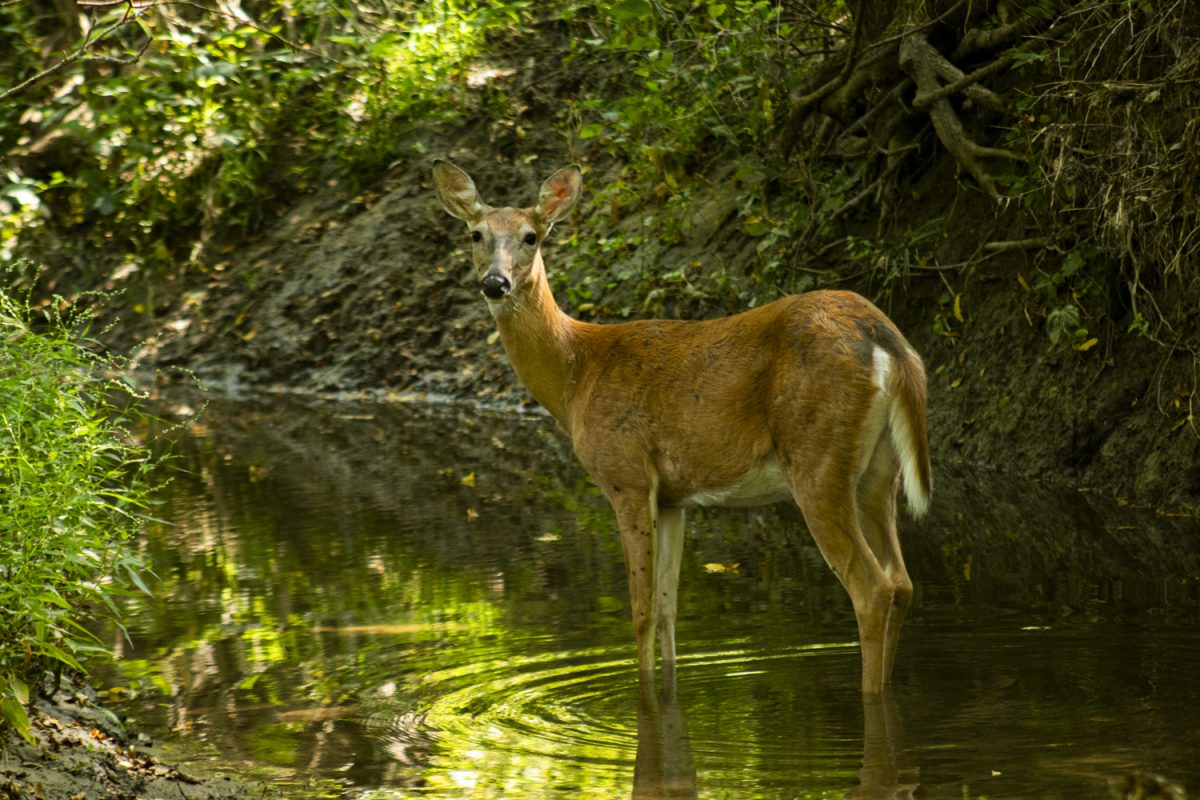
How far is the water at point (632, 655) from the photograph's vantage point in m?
5.38

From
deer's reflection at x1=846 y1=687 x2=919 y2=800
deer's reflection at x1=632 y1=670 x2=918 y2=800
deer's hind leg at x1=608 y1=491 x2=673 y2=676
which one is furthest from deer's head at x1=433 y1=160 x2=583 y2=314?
deer's reflection at x1=846 y1=687 x2=919 y2=800

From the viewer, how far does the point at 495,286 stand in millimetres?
7043

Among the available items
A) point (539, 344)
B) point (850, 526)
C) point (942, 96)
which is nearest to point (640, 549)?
point (850, 526)

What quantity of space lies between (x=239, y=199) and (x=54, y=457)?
575 inches

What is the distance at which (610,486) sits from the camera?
7.00 meters

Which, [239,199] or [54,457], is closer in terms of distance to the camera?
[54,457]

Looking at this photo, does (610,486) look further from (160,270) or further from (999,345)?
(160,270)

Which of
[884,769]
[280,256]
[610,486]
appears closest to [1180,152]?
[610,486]

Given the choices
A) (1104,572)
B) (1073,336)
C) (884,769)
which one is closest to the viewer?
(884,769)

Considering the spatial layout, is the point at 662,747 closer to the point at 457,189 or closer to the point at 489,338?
the point at 457,189

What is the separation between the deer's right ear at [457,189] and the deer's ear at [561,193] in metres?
0.31

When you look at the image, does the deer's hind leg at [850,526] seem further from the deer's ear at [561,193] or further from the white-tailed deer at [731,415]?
the deer's ear at [561,193]

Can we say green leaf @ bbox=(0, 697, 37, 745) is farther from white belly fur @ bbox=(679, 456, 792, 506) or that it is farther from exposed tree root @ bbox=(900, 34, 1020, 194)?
exposed tree root @ bbox=(900, 34, 1020, 194)

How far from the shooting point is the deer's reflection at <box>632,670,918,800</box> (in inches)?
202
